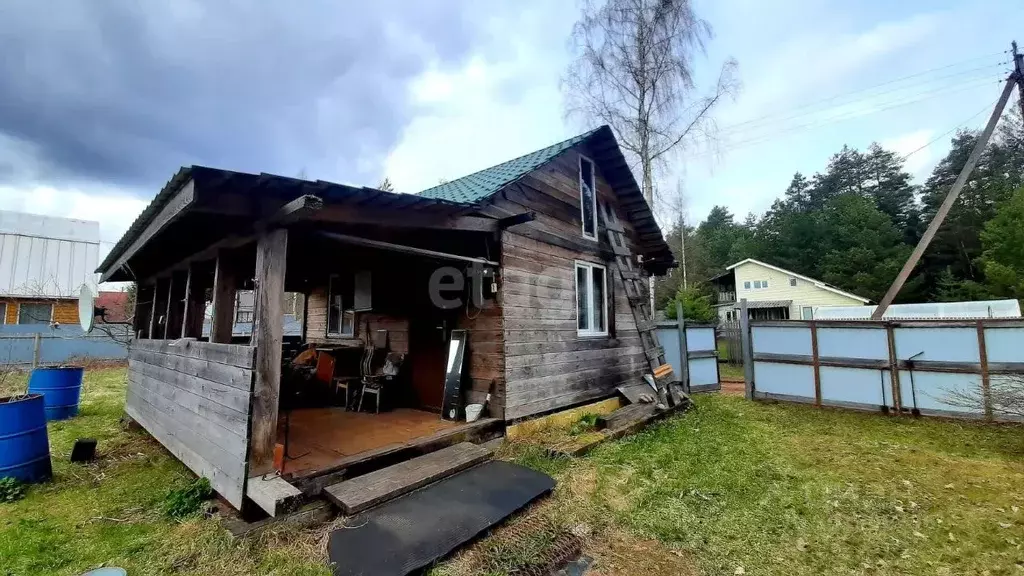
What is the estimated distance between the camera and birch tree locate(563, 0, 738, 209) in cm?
1191

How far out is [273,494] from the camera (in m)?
2.75

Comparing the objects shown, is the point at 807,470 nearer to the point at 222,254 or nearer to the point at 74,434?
the point at 222,254

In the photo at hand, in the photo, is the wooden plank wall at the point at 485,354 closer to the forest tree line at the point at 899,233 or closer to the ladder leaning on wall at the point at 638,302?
the ladder leaning on wall at the point at 638,302

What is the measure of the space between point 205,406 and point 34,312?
20.3m

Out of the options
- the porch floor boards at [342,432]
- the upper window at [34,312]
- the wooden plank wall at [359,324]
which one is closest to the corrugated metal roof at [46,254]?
the upper window at [34,312]

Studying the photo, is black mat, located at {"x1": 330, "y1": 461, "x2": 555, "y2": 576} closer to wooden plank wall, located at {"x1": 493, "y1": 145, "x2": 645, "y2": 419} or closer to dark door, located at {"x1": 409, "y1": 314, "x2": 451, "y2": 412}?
wooden plank wall, located at {"x1": 493, "y1": 145, "x2": 645, "y2": 419}

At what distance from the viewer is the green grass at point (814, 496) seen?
284 cm

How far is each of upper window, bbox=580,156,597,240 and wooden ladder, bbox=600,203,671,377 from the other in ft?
0.90

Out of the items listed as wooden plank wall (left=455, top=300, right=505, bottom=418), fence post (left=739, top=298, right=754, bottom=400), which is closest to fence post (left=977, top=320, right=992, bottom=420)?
fence post (left=739, top=298, right=754, bottom=400)

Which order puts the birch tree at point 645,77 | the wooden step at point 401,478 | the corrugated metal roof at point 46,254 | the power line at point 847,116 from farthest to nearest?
1. the corrugated metal roof at point 46,254
2. the birch tree at point 645,77
3. the power line at point 847,116
4. the wooden step at point 401,478

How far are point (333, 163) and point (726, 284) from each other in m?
27.5

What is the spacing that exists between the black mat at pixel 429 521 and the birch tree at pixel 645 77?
1009 cm

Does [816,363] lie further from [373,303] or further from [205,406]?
[205,406]

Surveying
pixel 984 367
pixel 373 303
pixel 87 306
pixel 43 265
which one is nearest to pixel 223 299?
pixel 373 303
